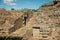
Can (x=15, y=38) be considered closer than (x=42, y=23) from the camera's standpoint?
No

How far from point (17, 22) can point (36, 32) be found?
71.2 ft

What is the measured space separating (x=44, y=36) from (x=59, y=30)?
0.92m

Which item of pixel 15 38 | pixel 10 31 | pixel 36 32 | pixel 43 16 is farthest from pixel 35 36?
pixel 10 31

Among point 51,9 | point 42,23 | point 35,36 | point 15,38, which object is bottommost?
point 15,38

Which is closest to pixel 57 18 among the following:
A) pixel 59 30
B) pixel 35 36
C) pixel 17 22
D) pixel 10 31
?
pixel 59 30

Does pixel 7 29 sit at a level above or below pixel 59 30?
below

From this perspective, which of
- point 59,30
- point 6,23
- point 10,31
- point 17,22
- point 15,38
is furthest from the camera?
point 6,23

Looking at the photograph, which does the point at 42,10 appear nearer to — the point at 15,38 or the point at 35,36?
the point at 35,36

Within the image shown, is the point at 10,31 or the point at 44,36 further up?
the point at 44,36

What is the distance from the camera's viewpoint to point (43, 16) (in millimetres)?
11703

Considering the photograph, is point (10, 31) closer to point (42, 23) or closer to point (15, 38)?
point (15, 38)

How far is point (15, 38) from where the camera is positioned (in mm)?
24703

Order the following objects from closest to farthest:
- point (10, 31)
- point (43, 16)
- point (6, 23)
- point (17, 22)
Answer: point (43, 16) → point (10, 31) → point (17, 22) → point (6, 23)

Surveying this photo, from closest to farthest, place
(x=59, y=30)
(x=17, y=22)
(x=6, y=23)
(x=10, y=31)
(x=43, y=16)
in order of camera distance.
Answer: (x=59, y=30) → (x=43, y=16) → (x=10, y=31) → (x=17, y=22) → (x=6, y=23)
